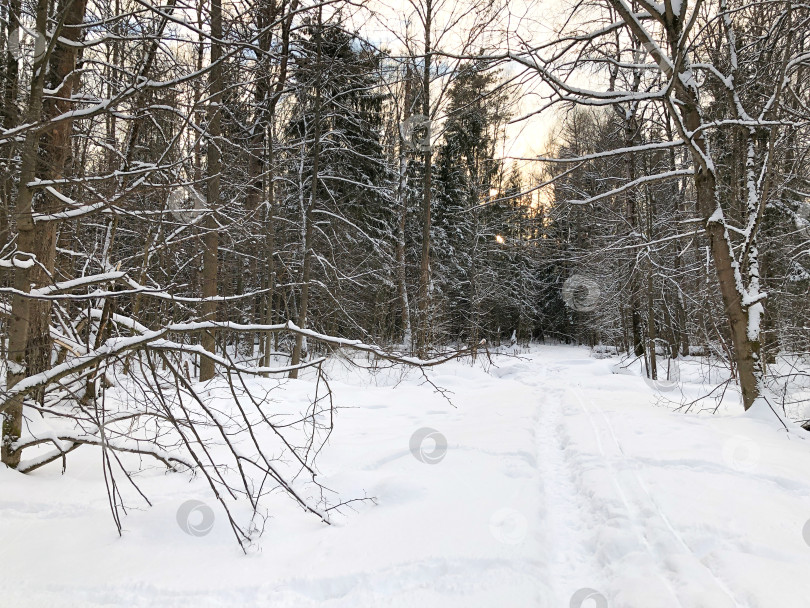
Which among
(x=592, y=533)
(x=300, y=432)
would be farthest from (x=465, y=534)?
(x=300, y=432)

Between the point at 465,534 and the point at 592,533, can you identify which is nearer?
the point at 465,534

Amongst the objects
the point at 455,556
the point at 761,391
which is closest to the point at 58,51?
the point at 455,556

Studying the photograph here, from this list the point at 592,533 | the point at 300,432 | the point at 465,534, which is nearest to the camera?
the point at 465,534

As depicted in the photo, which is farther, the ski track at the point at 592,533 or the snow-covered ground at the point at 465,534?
the ski track at the point at 592,533

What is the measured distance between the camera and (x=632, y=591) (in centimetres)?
247

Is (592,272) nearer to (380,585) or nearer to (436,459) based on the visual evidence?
(436,459)

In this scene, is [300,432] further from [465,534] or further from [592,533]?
[592,533]

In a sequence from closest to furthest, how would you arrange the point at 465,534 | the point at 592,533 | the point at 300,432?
the point at 465,534, the point at 592,533, the point at 300,432

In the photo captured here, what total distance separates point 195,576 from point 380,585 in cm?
102

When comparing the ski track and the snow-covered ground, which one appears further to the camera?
the ski track

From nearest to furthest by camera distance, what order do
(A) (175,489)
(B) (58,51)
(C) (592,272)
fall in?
1. (A) (175,489)
2. (B) (58,51)
3. (C) (592,272)

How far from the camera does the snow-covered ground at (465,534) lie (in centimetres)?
233

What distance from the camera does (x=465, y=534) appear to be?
2982 mm

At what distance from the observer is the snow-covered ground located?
2.33 meters
